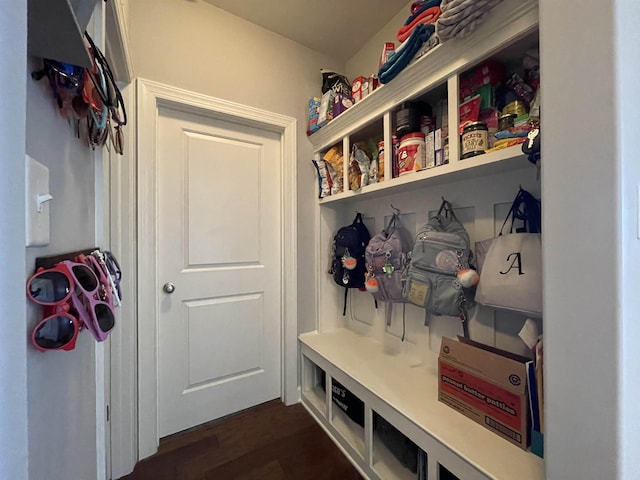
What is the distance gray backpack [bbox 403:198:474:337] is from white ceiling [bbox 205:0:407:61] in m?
1.35

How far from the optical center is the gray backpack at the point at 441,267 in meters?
1.17

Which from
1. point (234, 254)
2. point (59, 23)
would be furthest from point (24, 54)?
point (234, 254)

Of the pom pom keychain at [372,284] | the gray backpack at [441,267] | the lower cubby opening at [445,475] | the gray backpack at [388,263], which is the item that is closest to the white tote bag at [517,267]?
the gray backpack at [441,267]

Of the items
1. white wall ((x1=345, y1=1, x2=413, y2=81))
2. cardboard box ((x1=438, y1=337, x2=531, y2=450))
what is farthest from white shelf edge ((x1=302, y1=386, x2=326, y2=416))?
white wall ((x1=345, y1=1, x2=413, y2=81))

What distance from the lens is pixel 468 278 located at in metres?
1.12

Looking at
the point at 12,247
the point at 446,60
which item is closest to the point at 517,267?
the point at 446,60

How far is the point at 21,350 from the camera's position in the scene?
0.24 metres

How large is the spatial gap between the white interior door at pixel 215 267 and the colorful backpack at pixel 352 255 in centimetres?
46

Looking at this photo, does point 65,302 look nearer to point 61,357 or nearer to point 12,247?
point 61,357

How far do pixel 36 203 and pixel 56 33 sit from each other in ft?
0.93

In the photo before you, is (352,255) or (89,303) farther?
(352,255)

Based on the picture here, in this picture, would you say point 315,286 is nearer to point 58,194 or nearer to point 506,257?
→ point 506,257

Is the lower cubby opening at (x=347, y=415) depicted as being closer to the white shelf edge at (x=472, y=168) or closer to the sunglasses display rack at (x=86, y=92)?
the white shelf edge at (x=472, y=168)

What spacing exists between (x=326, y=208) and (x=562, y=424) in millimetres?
1661
